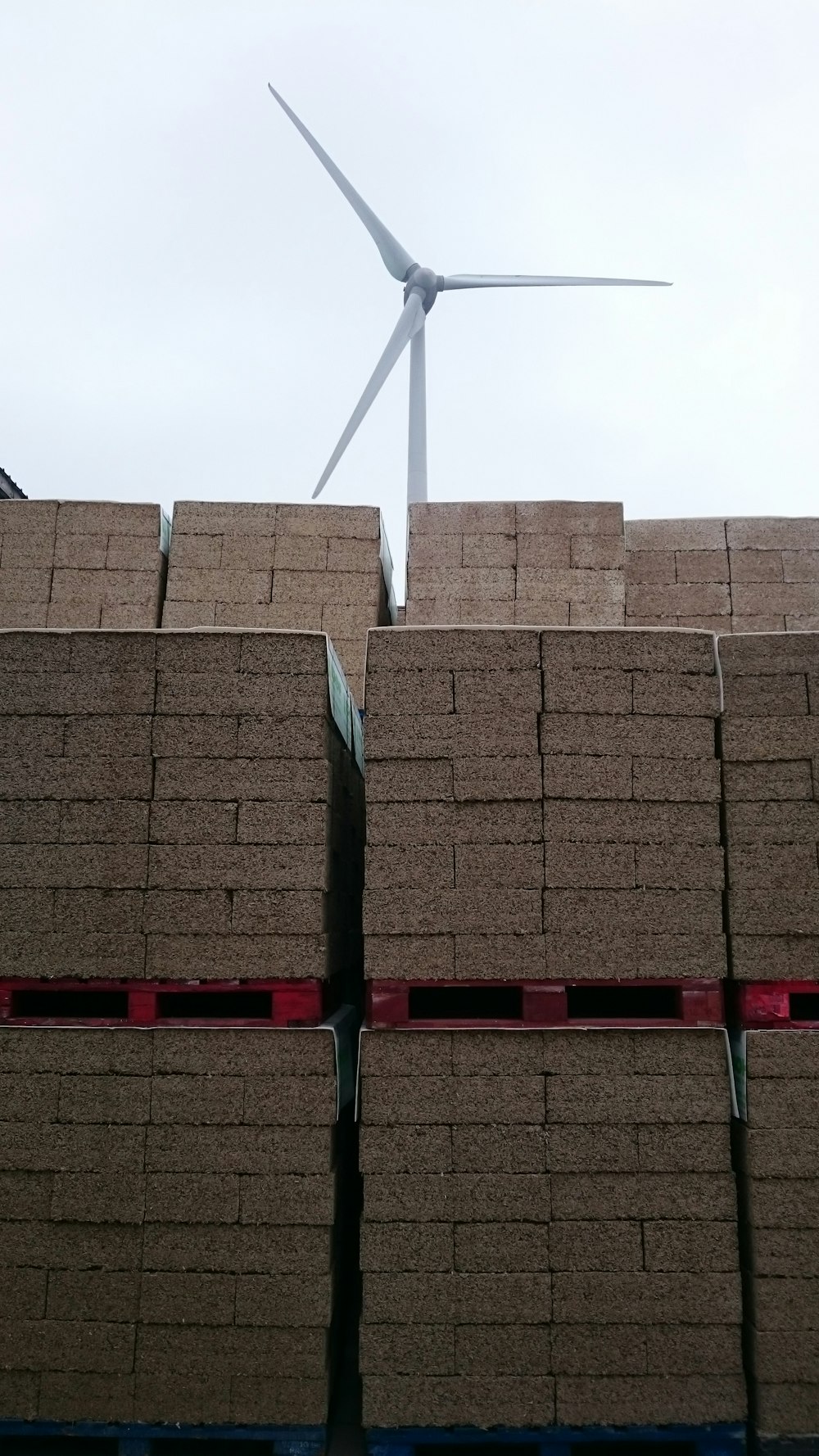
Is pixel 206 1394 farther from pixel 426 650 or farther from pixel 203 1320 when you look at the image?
pixel 426 650

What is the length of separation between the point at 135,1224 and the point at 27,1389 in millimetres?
733

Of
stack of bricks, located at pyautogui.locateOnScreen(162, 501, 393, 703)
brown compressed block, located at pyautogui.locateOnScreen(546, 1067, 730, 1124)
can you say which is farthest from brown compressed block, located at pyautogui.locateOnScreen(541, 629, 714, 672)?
stack of bricks, located at pyautogui.locateOnScreen(162, 501, 393, 703)

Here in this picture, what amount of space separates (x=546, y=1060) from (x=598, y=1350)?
107cm

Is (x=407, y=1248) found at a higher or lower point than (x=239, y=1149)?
lower

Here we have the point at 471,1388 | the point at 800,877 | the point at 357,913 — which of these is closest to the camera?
the point at 471,1388

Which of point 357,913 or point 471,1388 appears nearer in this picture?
point 471,1388

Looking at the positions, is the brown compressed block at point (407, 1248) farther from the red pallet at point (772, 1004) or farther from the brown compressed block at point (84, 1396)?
the red pallet at point (772, 1004)

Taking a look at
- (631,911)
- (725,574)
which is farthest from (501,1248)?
(725,574)

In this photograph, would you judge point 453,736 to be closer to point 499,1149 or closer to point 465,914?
point 465,914

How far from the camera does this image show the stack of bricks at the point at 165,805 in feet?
14.3

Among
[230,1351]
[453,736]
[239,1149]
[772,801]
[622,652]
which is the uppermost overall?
[622,652]

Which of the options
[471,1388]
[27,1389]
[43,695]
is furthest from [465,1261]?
[43,695]

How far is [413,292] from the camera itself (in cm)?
1559

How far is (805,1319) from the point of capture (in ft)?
13.6
